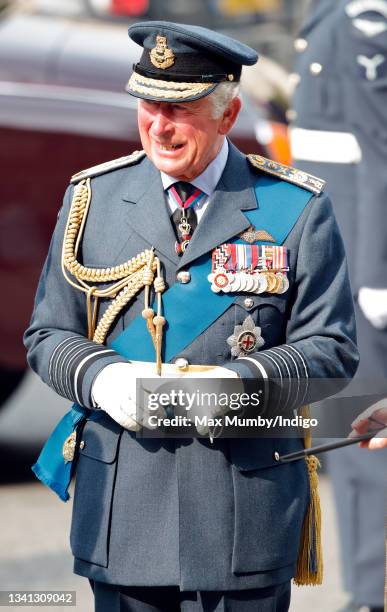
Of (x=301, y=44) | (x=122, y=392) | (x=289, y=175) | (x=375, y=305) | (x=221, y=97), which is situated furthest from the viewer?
(x=301, y=44)

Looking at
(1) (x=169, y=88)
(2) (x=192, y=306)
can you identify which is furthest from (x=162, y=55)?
(2) (x=192, y=306)

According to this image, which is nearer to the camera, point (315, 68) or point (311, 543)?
point (311, 543)

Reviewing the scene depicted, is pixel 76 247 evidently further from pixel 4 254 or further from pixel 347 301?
pixel 4 254

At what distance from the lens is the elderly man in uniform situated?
3047 millimetres

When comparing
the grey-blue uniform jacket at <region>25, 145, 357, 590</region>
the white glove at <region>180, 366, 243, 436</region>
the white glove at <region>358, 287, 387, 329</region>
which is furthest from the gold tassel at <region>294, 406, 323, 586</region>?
the white glove at <region>358, 287, 387, 329</region>

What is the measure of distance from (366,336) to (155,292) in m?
1.62

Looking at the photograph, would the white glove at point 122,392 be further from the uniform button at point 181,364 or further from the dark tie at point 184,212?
the dark tie at point 184,212

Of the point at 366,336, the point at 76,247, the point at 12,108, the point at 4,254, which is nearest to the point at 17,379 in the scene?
the point at 4,254

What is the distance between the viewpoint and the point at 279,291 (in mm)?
3111

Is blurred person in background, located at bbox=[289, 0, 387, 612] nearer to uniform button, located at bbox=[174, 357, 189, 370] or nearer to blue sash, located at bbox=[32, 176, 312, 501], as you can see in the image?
blue sash, located at bbox=[32, 176, 312, 501]

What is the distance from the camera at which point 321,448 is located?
3082mm

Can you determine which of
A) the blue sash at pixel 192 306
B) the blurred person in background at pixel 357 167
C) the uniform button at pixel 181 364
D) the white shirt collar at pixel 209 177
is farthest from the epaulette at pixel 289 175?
the blurred person in background at pixel 357 167

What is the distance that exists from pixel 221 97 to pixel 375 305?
1.59m

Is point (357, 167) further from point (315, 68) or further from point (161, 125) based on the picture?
point (161, 125)
